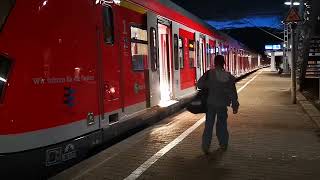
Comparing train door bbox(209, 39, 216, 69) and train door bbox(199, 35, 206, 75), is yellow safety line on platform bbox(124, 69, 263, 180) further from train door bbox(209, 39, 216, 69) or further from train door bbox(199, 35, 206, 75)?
train door bbox(209, 39, 216, 69)

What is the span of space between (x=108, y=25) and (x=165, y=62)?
500 centimetres

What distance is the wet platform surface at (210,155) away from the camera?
264 inches

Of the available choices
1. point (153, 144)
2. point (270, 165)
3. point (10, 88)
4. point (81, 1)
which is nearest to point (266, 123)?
point (153, 144)

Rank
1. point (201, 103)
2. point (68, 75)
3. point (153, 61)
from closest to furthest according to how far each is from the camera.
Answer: point (68, 75), point (201, 103), point (153, 61)

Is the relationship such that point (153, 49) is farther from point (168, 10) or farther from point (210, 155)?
point (210, 155)

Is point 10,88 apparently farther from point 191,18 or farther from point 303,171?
point 191,18

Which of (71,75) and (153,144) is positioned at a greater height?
(71,75)

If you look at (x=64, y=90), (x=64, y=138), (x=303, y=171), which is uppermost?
(x=64, y=90)

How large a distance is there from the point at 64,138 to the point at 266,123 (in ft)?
21.0

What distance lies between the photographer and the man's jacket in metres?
7.89

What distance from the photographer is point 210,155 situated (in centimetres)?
794

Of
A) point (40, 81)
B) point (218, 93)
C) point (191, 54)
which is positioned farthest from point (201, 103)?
point (191, 54)

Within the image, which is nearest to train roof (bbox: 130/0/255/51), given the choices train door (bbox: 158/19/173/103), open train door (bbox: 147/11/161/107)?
open train door (bbox: 147/11/161/107)

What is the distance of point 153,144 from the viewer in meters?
8.92
